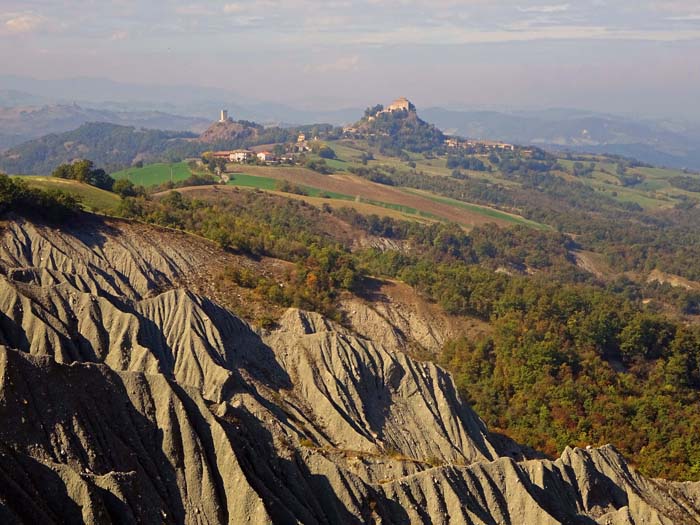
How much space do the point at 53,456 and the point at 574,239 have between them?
449ft

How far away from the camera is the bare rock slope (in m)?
24.2

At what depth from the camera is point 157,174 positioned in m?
154

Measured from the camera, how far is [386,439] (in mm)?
41312

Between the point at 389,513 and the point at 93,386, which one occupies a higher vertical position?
the point at 93,386

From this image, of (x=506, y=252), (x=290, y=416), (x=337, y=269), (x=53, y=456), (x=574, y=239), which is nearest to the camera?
(x=53, y=456)

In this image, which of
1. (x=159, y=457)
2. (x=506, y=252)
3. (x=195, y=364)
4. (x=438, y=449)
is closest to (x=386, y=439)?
(x=438, y=449)

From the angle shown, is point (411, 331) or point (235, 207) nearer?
point (411, 331)

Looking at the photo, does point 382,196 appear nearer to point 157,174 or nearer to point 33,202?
point 157,174

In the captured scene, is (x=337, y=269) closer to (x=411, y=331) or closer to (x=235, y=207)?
(x=411, y=331)

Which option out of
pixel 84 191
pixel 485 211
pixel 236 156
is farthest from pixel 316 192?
pixel 84 191

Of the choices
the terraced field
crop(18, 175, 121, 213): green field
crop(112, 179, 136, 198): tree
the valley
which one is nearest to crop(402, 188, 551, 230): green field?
the terraced field

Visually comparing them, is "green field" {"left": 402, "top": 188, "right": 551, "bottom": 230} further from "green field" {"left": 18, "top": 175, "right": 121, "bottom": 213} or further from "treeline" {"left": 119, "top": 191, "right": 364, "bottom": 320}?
"green field" {"left": 18, "top": 175, "right": 121, "bottom": 213}

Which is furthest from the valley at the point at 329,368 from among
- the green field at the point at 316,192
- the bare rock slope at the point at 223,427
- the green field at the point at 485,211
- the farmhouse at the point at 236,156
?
the farmhouse at the point at 236,156

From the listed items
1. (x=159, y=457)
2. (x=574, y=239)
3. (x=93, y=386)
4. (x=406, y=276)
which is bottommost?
(x=574, y=239)
